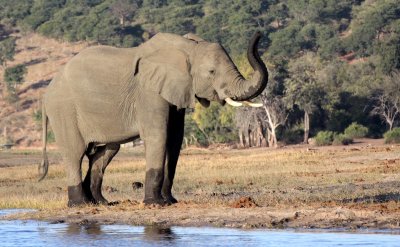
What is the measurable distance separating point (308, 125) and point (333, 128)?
4.06 m

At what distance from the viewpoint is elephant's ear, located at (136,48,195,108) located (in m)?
21.4

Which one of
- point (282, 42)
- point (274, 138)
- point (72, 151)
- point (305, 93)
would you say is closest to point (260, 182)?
point (72, 151)

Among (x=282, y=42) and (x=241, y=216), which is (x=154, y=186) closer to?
(x=241, y=216)

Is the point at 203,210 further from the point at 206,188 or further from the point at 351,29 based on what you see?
the point at 351,29

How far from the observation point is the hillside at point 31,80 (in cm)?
9781

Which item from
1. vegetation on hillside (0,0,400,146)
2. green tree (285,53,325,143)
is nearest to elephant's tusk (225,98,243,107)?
vegetation on hillside (0,0,400,146)

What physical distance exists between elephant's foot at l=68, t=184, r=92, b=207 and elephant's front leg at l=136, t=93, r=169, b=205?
1.82 m

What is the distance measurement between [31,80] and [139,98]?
90.1 meters

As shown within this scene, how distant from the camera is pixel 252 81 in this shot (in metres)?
20.4

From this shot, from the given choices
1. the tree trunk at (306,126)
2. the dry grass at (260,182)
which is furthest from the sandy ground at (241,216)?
the tree trunk at (306,126)

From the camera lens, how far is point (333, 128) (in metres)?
80.4

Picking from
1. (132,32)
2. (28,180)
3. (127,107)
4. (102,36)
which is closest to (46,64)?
(102,36)

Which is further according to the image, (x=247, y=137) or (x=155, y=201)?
(x=247, y=137)

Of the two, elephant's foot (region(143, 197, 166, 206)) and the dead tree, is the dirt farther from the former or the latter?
the dead tree
